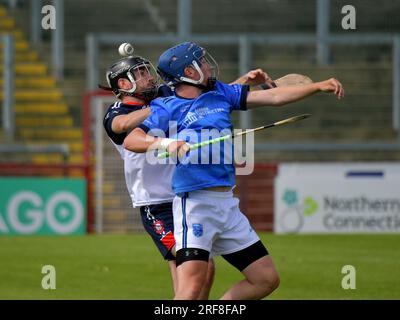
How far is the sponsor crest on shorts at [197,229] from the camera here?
24.8ft

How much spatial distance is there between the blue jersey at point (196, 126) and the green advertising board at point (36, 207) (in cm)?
1150

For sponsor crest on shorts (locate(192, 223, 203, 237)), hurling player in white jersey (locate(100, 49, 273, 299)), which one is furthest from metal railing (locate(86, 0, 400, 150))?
sponsor crest on shorts (locate(192, 223, 203, 237))

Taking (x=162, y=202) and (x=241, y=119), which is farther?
(x=241, y=119)

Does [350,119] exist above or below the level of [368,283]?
above

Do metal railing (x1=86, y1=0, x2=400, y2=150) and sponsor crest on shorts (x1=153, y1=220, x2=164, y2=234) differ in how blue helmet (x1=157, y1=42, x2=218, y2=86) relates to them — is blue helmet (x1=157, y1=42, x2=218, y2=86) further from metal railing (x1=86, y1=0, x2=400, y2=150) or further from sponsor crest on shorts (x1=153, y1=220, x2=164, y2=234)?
metal railing (x1=86, y1=0, x2=400, y2=150)

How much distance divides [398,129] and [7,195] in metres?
8.04

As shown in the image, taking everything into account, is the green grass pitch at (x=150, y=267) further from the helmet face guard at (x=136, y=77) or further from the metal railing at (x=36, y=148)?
the helmet face guard at (x=136, y=77)

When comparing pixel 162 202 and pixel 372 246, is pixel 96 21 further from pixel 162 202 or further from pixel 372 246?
pixel 162 202

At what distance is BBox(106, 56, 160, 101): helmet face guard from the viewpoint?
8570 mm

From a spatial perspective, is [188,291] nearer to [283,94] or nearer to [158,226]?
[158,226]

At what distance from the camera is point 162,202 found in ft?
28.5

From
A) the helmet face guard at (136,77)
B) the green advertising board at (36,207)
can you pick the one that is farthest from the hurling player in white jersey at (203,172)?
the green advertising board at (36,207)

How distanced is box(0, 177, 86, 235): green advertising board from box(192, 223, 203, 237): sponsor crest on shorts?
1168 centimetres

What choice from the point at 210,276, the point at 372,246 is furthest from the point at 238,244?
the point at 372,246
